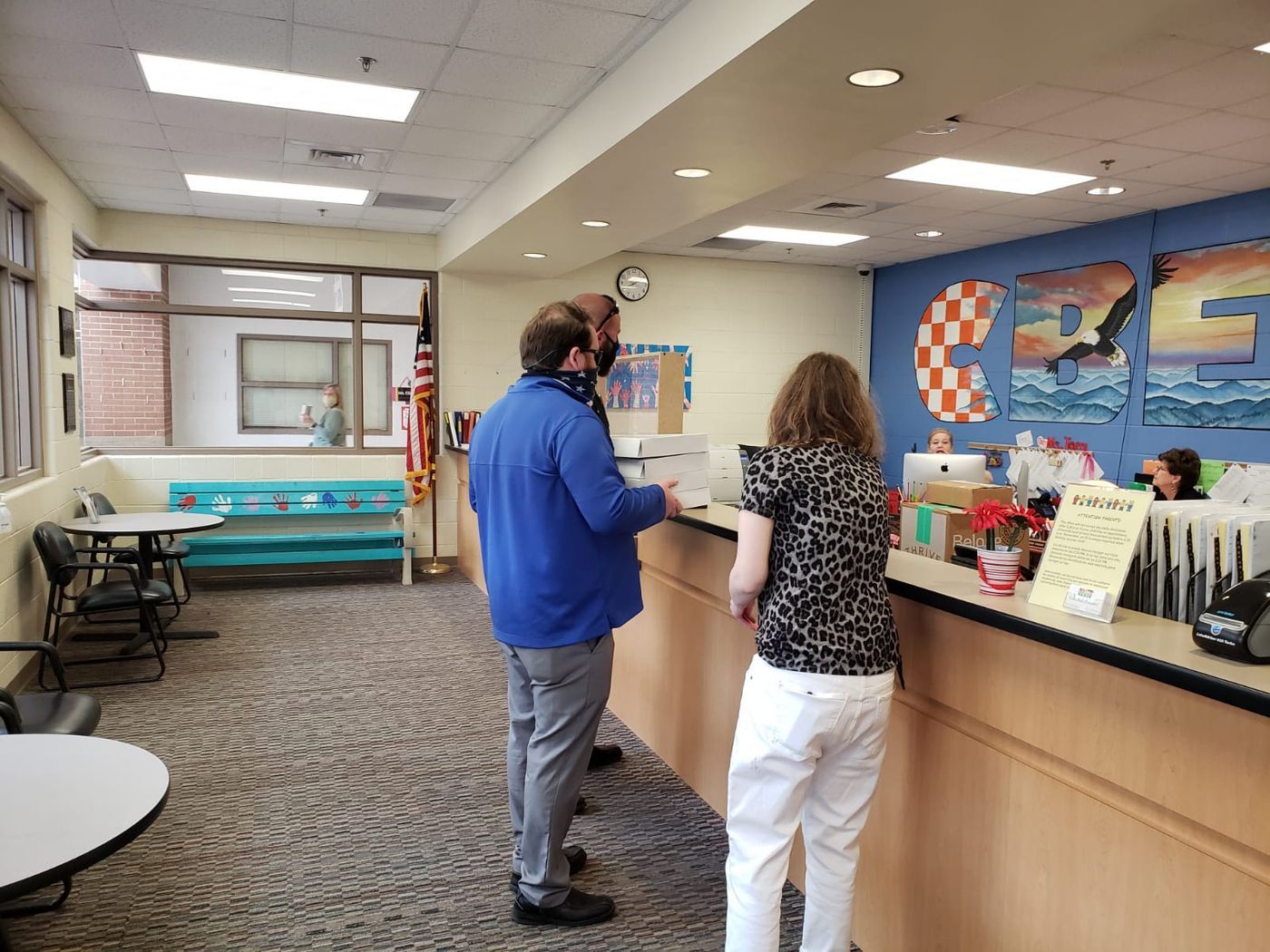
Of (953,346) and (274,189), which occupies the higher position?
(274,189)

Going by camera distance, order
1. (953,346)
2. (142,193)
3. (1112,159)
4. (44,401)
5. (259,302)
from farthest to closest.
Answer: (259,302)
(953,346)
(142,193)
(44,401)
(1112,159)

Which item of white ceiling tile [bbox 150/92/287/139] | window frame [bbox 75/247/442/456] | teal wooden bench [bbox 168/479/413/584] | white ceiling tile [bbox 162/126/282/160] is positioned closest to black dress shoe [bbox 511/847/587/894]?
white ceiling tile [bbox 150/92/287/139]

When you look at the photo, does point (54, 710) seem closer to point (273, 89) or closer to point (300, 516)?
point (273, 89)

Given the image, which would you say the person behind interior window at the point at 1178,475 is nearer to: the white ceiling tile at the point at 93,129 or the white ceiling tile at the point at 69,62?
the white ceiling tile at the point at 69,62

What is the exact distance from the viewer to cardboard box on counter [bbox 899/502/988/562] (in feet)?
9.41

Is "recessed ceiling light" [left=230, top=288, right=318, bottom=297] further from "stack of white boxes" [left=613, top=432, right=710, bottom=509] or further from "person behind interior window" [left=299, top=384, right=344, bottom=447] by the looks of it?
"stack of white boxes" [left=613, top=432, right=710, bottom=509]

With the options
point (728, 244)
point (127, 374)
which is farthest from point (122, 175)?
point (728, 244)

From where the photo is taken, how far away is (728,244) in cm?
729

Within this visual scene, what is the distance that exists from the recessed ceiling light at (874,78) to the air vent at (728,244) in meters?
4.31

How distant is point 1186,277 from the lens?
561 cm

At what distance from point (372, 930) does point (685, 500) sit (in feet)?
4.89

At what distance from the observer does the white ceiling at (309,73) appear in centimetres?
315

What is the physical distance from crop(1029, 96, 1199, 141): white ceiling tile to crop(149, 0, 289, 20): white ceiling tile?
10.7 ft

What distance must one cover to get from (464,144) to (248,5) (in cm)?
169
